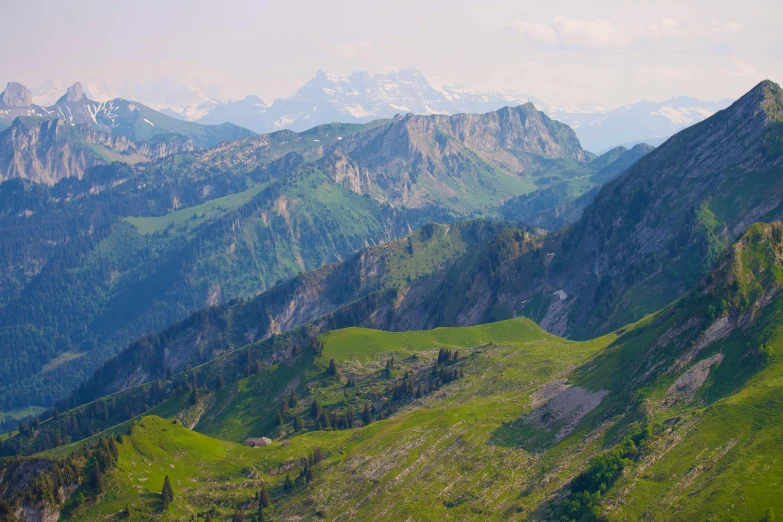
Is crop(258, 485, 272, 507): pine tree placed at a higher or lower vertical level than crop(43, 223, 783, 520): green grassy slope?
lower

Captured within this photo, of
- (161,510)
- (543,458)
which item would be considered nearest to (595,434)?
(543,458)

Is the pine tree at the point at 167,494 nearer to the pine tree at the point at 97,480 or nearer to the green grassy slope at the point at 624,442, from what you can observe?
the green grassy slope at the point at 624,442

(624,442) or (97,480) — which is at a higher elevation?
(97,480)

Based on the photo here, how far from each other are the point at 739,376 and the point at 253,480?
10894 centimetres

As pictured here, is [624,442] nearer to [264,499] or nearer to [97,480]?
[264,499]

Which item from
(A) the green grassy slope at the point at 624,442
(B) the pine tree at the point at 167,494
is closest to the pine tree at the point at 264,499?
(A) the green grassy slope at the point at 624,442

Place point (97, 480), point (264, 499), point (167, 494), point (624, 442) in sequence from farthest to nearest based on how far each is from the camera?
point (264, 499)
point (167, 494)
point (97, 480)
point (624, 442)

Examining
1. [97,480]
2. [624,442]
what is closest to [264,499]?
[97,480]

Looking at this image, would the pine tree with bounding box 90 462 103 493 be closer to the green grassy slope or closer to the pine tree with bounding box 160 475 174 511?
the green grassy slope

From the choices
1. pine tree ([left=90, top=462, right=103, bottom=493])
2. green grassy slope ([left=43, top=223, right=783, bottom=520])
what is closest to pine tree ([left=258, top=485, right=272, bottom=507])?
green grassy slope ([left=43, top=223, right=783, bottom=520])

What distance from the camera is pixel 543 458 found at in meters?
162

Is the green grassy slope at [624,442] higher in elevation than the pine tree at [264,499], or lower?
higher

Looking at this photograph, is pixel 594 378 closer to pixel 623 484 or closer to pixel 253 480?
pixel 623 484

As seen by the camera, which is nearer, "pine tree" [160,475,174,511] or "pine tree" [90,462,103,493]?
"pine tree" [90,462,103,493]
